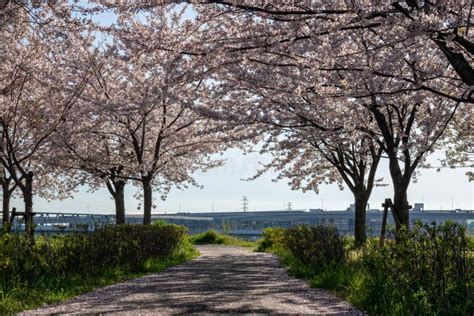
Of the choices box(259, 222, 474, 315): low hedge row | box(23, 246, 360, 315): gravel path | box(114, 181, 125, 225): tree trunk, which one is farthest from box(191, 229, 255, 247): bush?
box(259, 222, 474, 315): low hedge row

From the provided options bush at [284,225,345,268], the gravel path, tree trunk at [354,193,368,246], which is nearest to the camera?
the gravel path

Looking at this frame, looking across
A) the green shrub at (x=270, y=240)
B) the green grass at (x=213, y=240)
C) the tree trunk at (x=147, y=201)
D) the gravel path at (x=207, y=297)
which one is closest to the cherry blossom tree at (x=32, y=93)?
the tree trunk at (x=147, y=201)

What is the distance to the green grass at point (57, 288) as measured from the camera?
292 inches

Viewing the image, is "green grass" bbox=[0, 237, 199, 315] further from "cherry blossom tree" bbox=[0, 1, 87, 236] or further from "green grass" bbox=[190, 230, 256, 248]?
"green grass" bbox=[190, 230, 256, 248]

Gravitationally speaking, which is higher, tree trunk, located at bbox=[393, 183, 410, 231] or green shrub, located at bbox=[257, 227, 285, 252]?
tree trunk, located at bbox=[393, 183, 410, 231]

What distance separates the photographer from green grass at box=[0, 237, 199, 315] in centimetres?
742

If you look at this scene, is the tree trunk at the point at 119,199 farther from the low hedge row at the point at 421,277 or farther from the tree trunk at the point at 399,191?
the low hedge row at the point at 421,277

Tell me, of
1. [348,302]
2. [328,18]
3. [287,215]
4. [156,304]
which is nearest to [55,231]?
[156,304]

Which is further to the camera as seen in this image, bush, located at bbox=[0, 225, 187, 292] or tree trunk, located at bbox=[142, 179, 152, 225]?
tree trunk, located at bbox=[142, 179, 152, 225]

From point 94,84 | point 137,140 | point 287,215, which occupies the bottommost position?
point 287,215

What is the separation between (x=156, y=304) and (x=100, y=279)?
284 centimetres

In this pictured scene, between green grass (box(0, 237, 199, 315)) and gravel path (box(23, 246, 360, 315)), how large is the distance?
0.25m

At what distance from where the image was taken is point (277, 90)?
13.6 m

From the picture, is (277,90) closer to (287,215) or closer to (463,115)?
(463,115)
